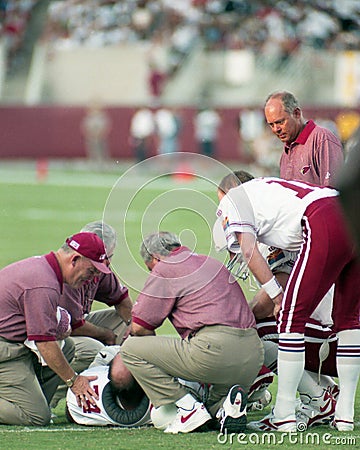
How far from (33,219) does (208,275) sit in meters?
12.4

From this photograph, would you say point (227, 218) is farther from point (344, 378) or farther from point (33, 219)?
point (33, 219)

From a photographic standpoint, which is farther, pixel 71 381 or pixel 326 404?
pixel 326 404

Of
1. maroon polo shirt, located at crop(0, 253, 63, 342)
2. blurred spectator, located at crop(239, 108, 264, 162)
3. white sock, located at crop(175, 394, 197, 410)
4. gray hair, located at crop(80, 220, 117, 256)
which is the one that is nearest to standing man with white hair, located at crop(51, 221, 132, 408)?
gray hair, located at crop(80, 220, 117, 256)

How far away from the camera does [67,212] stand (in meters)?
19.1

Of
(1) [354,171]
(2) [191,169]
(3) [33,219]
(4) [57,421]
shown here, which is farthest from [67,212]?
(1) [354,171]

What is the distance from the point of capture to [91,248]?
584 centimetres

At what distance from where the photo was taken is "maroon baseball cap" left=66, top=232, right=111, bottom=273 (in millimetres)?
5840

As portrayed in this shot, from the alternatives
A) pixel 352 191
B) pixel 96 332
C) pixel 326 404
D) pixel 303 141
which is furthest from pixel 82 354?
pixel 352 191

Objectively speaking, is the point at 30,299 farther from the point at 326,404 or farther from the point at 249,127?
the point at 249,127

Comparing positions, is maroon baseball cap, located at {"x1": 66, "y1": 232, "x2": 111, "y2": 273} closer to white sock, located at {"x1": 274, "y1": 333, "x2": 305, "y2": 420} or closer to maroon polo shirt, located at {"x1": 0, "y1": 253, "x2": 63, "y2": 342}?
maroon polo shirt, located at {"x1": 0, "y1": 253, "x2": 63, "y2": 342}

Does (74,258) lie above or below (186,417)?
above

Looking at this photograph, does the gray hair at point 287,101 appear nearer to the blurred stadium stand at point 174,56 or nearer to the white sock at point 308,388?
the white sock at point 308,388

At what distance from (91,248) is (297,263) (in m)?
1.07

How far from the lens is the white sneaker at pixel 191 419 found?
19.2ft
